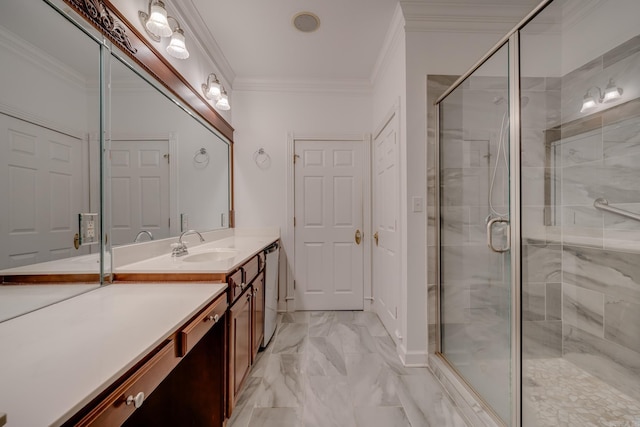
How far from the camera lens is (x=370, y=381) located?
1.78 m

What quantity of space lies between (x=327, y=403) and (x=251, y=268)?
0.94 metres

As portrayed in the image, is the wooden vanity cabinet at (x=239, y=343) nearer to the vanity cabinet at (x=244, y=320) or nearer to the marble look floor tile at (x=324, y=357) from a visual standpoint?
the vanity cabinet at (x=244, y=320)

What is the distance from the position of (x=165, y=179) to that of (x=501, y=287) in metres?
2.22

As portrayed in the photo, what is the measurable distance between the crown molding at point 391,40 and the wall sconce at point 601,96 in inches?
52.2

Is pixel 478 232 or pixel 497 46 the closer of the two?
pixel 497 46

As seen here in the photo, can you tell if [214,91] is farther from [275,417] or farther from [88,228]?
[275,417]

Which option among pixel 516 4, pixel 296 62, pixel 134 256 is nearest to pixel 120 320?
pixel 134 256

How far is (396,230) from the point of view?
7.19 feet

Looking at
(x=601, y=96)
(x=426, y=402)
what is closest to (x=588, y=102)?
(x=601, y=96)

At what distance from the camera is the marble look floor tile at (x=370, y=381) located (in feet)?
5.27

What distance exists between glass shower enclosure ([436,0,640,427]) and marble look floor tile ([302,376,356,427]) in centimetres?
75

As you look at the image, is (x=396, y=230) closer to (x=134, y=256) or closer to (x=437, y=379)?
(x=437, y=379)

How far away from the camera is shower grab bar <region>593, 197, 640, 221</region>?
157 centimetres

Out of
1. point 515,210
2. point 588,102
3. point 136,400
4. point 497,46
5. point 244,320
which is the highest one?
point 497,46
